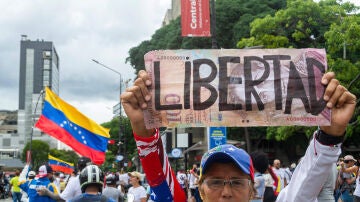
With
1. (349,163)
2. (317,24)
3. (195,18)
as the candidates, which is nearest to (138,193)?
(349,163)

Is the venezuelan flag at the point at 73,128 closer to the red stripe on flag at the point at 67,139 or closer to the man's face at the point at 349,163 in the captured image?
the red stripe on flag at the point at 67,139

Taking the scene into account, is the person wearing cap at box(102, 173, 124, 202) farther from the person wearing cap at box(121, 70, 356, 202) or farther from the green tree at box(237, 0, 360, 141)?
the green tree at box(237, 0, 360, 141)

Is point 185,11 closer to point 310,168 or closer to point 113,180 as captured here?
point 113,180

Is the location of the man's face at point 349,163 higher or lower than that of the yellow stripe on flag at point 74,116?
lower

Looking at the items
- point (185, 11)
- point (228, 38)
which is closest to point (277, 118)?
point (185, 11)

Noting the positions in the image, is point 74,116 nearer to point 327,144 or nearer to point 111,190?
point 111,190

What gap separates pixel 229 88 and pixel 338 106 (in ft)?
1.80

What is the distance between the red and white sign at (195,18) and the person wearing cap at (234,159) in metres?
11.7

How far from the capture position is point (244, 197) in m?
2.74

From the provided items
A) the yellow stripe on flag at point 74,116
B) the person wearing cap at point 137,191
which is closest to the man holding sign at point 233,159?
the person wearing cap at point 137,191

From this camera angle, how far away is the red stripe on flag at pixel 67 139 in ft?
42.7

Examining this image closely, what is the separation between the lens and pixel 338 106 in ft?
8.62

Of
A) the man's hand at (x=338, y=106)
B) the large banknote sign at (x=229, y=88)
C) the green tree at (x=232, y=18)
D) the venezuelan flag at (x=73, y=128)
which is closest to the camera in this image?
the man's hand at (x=338, y=106)

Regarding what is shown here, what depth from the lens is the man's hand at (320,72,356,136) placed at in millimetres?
2592
